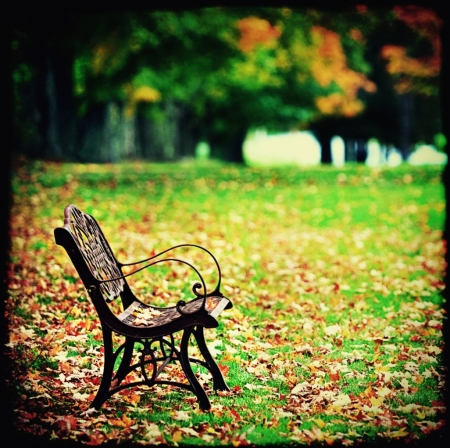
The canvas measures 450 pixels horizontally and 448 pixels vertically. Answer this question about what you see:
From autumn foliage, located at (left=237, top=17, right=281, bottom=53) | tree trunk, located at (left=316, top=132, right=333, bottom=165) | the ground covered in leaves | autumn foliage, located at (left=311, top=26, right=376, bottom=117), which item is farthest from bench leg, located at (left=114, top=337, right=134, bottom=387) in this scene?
tree trunk, located at (left=316, top=132, right=333, bottom=165)

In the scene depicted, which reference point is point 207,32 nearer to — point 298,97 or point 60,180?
point 60,180

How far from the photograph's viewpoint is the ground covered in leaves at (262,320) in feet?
13.3

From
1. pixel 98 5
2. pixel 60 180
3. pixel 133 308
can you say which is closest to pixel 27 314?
pixel 133 308

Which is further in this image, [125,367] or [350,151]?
[350,151]

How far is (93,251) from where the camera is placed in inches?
174

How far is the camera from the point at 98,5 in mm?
3514

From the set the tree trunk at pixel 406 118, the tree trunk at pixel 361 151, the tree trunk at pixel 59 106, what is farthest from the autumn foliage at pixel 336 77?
the tree trunk at pixel 59 106

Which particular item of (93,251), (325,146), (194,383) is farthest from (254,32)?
(325,146)

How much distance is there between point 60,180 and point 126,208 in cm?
295

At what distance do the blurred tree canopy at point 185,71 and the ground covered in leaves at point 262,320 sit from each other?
3802 mm

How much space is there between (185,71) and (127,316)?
15.7m

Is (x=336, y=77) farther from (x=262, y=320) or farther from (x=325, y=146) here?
(x=262, y=320)

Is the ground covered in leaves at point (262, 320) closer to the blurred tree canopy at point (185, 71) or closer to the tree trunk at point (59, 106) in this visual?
the blurred tree canopy at point (185, 71)

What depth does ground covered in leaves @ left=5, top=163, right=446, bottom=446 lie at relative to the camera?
4.04 meters
